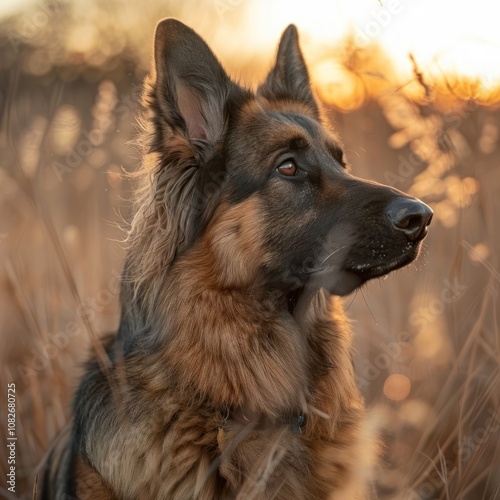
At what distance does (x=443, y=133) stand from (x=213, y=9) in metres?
2.75

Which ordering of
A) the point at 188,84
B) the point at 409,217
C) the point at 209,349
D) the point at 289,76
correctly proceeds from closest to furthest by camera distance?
the point at 409,217
the point at 209,349
the point at 188,84
the point at 289,76

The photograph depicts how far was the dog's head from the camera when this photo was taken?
3125mm

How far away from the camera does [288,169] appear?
11.1 ft

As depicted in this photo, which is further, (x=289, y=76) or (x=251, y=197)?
(x=289, y=76)

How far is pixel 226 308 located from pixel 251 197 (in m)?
0.60

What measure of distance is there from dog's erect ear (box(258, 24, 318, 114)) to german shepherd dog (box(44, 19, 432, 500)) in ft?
2.08

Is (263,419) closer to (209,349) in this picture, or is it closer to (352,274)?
(209,349)

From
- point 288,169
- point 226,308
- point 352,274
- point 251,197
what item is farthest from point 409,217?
point 226,308

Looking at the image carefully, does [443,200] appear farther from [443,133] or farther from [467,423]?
[467,423]

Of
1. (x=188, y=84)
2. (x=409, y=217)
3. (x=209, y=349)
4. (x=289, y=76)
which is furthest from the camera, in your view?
(x=289, y=76)

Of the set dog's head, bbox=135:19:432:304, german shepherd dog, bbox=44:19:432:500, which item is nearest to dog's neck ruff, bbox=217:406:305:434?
german shepherd dog, bbox=44:19:432:500

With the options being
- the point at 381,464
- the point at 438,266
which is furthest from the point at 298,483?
the point at 438,266

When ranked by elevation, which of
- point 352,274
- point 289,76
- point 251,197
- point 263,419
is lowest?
point 263,419

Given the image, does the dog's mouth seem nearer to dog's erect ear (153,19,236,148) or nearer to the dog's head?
the dog's head
